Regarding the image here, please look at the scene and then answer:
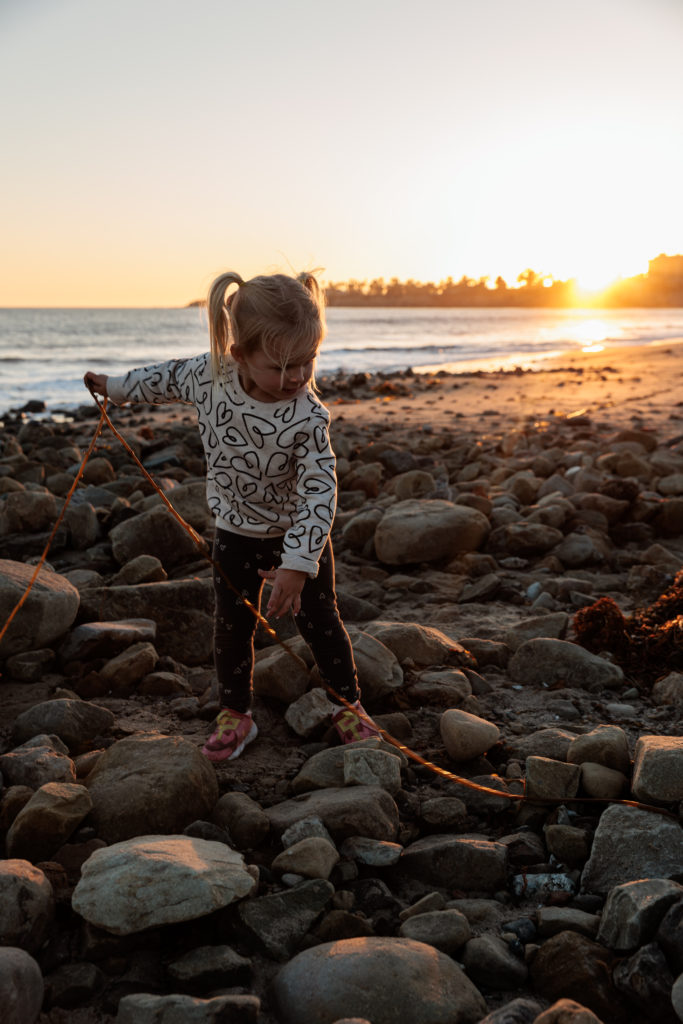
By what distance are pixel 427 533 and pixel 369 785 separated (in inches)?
94.0

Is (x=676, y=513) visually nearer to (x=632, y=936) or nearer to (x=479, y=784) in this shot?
(x=479, y=784)

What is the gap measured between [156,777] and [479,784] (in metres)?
1.05

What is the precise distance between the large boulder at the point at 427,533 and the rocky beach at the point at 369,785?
0.05ft

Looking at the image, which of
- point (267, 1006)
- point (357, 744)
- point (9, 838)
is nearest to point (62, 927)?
point (9, 838)

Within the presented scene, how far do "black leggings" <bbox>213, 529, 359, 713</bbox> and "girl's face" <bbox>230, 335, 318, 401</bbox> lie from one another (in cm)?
61

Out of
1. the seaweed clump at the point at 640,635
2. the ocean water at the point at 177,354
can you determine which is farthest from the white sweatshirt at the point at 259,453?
the ocean water at the point at 177,354

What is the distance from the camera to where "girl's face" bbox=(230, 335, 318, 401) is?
249cm

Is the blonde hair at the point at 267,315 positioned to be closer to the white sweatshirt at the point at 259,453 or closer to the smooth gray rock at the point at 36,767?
the white sweatshirt at the point at 259,453

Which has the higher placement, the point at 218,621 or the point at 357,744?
the point at 218,621

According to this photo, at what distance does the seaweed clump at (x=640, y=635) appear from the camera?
3412 millimetres

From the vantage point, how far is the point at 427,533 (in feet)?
15.7

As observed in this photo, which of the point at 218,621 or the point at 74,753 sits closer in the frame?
the point at 74,753

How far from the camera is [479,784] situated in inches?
105

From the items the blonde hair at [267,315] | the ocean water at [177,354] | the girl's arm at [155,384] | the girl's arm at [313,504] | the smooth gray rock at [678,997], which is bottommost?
the smooth gray rock at [678,997]
